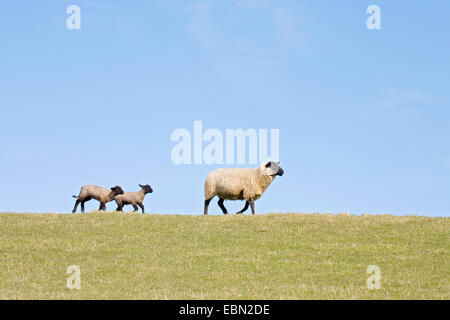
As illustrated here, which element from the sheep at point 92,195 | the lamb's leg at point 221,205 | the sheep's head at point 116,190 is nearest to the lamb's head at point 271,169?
the lamb's leg at point 221,205

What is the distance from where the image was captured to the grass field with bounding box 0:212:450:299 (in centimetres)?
1728

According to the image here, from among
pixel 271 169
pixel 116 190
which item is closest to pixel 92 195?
pixel 116 190

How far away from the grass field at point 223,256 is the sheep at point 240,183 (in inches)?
133

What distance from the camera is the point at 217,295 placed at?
51.9 ft

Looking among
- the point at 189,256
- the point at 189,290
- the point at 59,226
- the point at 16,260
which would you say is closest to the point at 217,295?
the point at 189,290

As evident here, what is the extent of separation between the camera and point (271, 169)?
3400 centimetres

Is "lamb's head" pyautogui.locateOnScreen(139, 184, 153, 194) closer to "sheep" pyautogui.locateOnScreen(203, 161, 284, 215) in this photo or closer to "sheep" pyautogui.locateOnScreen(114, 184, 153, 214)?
"sheep" pyautogui.locateOnScreen(114, 184, 153, 214)

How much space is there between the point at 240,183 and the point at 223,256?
10850 millimetres

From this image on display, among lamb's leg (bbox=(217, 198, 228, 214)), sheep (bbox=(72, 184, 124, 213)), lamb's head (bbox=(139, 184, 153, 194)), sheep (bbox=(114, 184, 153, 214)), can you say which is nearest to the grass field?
lamb's leg (bbox=(217, 198, 228, 214))

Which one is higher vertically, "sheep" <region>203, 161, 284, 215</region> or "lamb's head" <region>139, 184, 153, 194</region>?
"lamb's head" <region>139, 184, 153, 194</region>

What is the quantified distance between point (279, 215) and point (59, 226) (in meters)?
10.8

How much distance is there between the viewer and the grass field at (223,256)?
17281 mm

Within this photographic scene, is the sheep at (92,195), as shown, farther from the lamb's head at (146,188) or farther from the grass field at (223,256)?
the grass field at (223,256)
